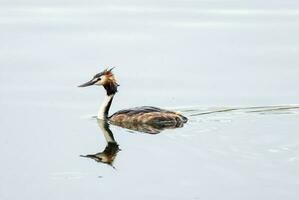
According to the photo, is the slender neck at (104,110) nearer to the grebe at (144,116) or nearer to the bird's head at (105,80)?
the grebe at (144,116)

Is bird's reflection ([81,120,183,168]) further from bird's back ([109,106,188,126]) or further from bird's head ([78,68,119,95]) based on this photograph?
bird's head ([78,68,119,95])

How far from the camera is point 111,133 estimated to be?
15.9 metres

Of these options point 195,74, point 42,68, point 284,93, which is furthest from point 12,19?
point 284,93

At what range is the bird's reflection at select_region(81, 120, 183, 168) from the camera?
14445 mm

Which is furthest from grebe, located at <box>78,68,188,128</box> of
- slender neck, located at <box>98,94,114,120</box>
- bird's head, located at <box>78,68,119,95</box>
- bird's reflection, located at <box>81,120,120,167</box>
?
bird's head, located at <box>78,68,119,95</box>

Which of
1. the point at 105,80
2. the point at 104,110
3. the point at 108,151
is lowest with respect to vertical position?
the point at 108,151

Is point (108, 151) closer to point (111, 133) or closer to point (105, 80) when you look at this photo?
point (111, 133)

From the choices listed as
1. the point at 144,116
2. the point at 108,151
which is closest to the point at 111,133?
the point at 144,116

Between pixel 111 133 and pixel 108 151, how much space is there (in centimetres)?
105

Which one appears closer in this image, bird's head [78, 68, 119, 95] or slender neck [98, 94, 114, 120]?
slender neck [98, 94, 114, 120]

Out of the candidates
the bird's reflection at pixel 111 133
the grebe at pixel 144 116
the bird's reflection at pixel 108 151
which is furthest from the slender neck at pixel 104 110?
the bird's reflection at pixel 108 151

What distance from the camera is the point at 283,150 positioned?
46.0 ft

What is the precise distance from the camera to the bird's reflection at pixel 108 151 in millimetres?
14391

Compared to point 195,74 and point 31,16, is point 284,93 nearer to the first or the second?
point 195,74
